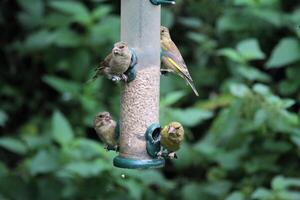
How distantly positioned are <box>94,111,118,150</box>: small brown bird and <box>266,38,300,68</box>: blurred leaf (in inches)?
58.3

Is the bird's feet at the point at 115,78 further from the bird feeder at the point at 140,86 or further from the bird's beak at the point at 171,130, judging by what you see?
the bird's beak at the point at 171,130

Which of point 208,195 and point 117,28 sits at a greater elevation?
point 117,28

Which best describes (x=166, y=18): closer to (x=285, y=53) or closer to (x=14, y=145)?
(x=285, y=53)

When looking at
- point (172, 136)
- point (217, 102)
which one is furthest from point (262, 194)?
point (172, 136)

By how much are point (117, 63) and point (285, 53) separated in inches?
65.5

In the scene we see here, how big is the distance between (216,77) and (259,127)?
3.03 feet

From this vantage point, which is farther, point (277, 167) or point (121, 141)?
point (277, 167)

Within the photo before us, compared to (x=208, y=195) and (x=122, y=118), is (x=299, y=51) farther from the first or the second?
(x=122, y=118)

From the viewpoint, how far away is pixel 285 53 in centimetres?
551

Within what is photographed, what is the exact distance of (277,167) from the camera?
5621mm

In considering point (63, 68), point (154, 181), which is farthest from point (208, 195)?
point (63, 68)

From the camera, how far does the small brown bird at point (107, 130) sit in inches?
167

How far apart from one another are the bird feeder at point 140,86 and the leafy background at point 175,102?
3.49 ft

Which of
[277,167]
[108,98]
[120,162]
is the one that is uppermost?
[108,98]
